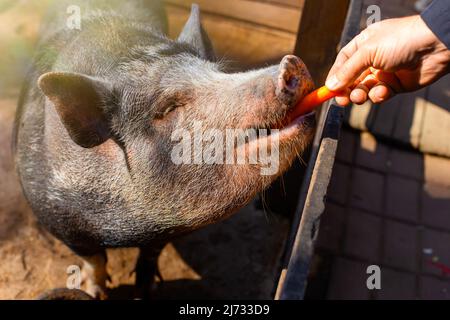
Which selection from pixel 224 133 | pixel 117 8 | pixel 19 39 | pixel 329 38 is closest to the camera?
pixel 224 133

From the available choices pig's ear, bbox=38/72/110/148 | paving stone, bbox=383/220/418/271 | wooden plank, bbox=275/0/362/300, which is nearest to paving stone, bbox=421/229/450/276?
paving stone, bbox=383/220/418/271

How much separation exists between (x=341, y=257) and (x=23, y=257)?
222 cm

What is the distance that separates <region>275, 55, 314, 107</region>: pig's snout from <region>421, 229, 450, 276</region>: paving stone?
2.15m

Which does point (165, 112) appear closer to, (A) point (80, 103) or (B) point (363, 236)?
(A) point (80, 103)

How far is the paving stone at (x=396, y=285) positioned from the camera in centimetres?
326

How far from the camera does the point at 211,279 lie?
11.0 feet

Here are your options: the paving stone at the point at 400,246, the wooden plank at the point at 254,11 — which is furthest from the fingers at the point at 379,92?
the wooden plank at the point at 254,11

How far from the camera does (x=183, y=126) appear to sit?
6.91 feet

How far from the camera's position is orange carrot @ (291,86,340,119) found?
6.36 ft

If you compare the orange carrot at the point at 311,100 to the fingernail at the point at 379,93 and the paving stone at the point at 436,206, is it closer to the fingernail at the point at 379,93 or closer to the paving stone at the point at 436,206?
the fingernail at the point at 379,93

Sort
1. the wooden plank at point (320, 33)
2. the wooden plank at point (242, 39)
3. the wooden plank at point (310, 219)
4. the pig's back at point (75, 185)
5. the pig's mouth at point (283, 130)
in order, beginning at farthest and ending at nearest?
the wooden plank at point (242, 39) < the wooden plank at point (320, 33) < the pig's back at point (75, 185) < the pig's mouth at point (283, 130) < the wooden plank at point (310, 219)

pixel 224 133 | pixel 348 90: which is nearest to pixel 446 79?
pixel 348 90

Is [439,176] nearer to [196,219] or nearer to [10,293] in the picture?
[196,219]

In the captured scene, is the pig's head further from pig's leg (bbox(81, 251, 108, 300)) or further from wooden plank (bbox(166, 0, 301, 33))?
wooden plank (bbox(166, 0, 301, 33))
